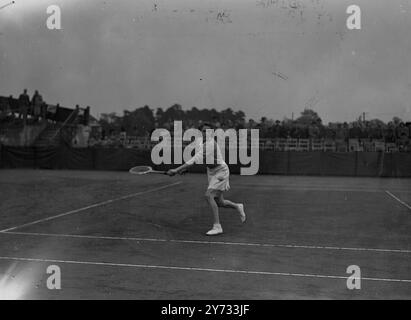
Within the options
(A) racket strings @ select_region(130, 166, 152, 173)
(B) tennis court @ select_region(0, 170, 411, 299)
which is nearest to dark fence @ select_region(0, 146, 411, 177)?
(B) tennis court @ select_region(0, 170, 411, 299)

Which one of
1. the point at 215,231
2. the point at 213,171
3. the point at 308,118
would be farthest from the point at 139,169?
the point at 308,118

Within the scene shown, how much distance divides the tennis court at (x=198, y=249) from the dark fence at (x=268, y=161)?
15.0 meters

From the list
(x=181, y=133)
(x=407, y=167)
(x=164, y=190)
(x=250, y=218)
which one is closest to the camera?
(x=250, y=218)

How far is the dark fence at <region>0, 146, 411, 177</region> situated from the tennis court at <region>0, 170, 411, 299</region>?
14997 mm

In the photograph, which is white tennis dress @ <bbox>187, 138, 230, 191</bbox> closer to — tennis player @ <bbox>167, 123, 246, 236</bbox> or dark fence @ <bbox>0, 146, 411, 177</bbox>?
tennis player @ <bbox>167, 123, 246, 236</bbox>

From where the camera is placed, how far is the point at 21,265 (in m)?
7.37

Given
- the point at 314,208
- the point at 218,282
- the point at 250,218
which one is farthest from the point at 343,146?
the point at 218,282

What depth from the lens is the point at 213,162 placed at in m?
10.1

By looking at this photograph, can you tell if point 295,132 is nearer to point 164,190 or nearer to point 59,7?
point 164,190

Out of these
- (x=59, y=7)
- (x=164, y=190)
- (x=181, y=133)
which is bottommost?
(x=164, y=190)

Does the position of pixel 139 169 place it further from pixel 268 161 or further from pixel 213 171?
pixel 268 161

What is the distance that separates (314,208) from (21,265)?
9.09 meters

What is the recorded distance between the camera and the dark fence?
1199 inches

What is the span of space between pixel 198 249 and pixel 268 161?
2403cm
